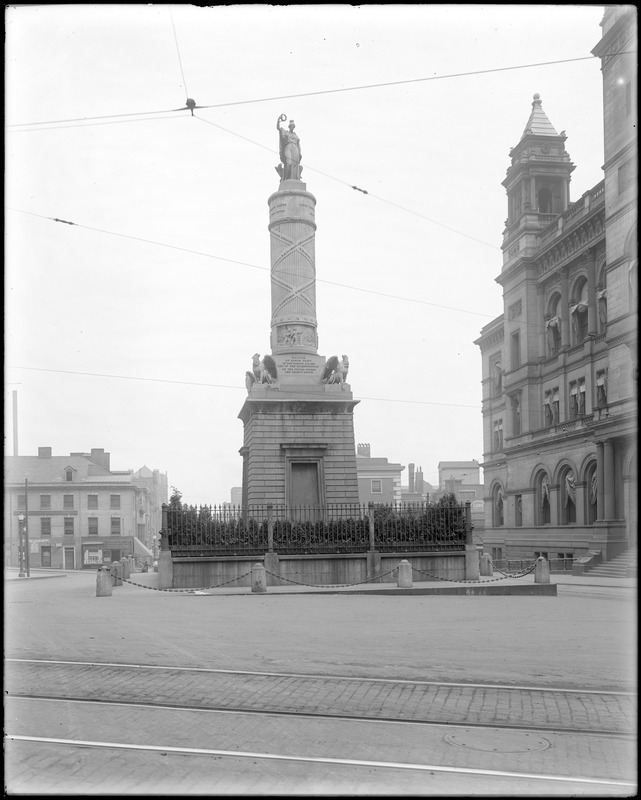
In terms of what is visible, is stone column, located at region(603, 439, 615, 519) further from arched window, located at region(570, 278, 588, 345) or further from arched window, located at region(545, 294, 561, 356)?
arched window, located at region(545, 294, 561, 356)

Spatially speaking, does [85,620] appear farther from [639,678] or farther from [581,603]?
[639,678]

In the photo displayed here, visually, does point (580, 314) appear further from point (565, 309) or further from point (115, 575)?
point (115, 575)

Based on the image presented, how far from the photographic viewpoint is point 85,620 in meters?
16.2

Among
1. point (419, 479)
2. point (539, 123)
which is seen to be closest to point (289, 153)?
point (539, 123)

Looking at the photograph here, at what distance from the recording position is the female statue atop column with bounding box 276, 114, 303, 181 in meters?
29.8

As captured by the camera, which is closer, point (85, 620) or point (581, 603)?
point (85, 620)

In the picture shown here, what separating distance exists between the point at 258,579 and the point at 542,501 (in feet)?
108

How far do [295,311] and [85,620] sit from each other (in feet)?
48.3

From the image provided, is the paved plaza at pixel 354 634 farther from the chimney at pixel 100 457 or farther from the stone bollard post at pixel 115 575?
the chimney at pixel 100 457

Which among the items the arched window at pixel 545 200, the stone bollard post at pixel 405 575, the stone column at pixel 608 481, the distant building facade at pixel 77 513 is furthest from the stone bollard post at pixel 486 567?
the distant building facade at pixel 77 513

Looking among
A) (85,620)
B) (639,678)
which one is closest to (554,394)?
(85,620)

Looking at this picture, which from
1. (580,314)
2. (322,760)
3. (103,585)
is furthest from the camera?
(580,314)

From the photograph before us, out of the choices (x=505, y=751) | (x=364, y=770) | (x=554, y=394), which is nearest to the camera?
(x=364, y=770)

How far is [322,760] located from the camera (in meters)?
6.30
